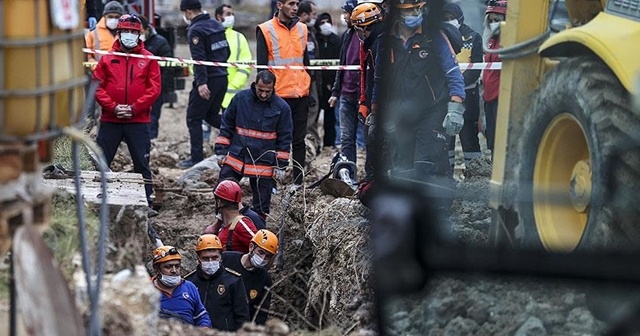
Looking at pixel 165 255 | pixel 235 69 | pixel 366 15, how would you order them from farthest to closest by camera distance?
pixel 235 69 → pixel 366 15 → pixel 165 255

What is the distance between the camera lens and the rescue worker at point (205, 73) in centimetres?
1245

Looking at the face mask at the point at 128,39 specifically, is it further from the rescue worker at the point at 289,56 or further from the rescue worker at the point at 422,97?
the rescue worker at the point at 422,97

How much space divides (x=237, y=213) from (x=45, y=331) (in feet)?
17.5

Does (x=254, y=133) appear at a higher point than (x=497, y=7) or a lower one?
lower

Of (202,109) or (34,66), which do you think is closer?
(34,66)

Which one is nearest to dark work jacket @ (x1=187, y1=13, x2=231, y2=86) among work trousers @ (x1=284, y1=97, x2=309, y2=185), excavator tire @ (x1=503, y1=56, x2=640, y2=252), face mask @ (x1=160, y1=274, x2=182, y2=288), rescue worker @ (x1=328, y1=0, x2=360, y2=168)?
work trousers @ (x1=284, y1=97, x2=309, y2=185)

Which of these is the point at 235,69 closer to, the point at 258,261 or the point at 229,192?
the point at 229,192

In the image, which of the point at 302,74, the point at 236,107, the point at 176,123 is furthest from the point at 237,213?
the point at 176,123

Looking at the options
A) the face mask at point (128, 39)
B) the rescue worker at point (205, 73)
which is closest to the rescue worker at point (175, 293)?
the face mask at point (128, 39)

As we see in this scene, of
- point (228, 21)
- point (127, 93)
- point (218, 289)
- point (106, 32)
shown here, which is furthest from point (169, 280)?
point (228, 21)

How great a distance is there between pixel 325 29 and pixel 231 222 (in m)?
4.97

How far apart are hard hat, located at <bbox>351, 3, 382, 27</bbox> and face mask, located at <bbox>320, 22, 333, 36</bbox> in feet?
14.5

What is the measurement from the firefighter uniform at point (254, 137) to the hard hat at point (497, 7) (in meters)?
5.17

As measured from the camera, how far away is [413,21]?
495cm
